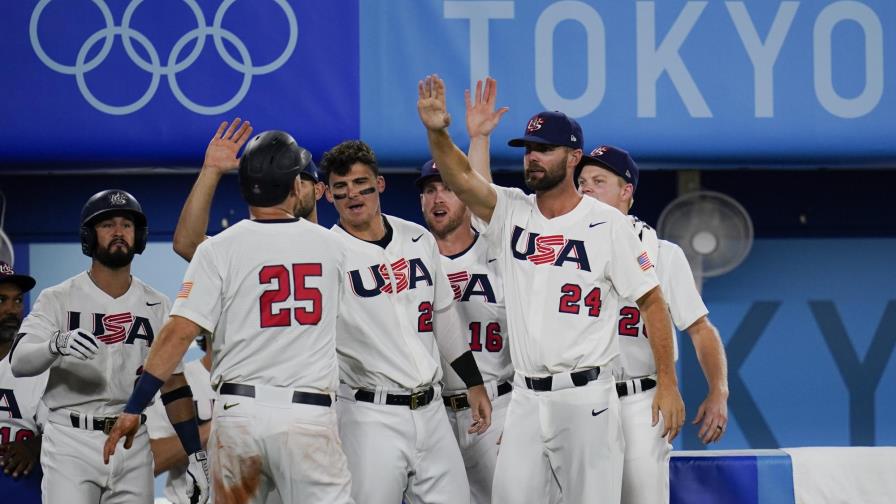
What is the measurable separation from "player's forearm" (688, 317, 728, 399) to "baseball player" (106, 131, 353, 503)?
1.61 meters

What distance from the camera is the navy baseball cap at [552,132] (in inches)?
164

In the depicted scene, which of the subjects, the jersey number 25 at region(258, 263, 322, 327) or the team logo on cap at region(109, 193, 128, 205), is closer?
the jersey number 25 at region(258, 263, 322, 327)

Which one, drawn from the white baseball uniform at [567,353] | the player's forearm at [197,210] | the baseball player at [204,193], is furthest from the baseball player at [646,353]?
the player's forearm at [197,210]

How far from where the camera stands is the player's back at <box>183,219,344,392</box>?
3.64 meters

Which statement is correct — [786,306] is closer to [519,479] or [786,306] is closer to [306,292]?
[519,479]

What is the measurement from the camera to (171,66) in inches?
240

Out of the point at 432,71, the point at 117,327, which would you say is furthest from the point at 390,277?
the point at 432,71

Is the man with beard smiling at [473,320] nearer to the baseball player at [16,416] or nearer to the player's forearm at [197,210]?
the player's forearm at [197,210]

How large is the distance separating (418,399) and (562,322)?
1.88 ft

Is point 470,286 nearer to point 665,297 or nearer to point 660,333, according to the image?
point 665,297

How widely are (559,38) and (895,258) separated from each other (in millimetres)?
2494

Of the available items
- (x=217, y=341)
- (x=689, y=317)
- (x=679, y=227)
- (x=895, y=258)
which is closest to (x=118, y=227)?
(x=217, y=341)

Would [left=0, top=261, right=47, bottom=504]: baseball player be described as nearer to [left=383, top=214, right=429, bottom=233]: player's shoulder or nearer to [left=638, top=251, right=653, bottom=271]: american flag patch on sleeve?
[left=383, top=214, right=429, bottom=233]: player's shoulder

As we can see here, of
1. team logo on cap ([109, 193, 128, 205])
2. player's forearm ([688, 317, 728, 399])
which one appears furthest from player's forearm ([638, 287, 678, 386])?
team logo on cap ([109, 193, 128, 205])
